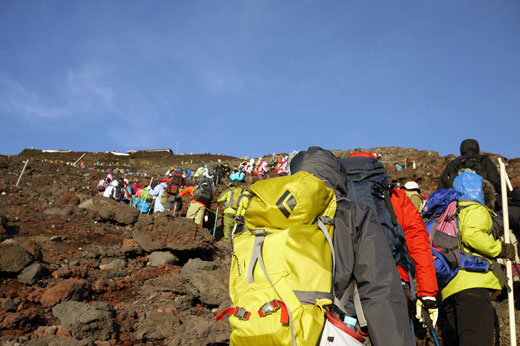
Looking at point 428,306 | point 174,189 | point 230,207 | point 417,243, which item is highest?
point 174,189

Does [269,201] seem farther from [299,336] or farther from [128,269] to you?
[128,269]

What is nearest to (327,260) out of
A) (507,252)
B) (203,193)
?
(507,252)

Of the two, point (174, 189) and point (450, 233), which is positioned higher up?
point (174, 189)

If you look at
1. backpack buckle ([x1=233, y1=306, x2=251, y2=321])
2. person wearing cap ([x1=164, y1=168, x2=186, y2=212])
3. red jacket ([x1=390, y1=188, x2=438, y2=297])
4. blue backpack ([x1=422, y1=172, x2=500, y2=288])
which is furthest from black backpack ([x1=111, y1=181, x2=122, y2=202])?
backpack buckle ([x1=233, y1=306, x2=251, y2=321])

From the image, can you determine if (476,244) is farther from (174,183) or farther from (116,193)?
(116,193)

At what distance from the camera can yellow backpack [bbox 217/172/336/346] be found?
1809 mm

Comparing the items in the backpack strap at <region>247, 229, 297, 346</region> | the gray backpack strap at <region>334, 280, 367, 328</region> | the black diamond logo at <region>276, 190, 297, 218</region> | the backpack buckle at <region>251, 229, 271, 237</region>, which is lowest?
the gray backpack strap at <region>334, 280, 367, 328</region>

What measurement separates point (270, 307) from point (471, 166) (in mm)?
4576

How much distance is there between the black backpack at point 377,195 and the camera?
2.72 m

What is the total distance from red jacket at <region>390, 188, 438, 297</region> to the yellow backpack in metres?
1.10

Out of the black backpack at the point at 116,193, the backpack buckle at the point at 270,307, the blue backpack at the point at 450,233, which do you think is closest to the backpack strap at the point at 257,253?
the backpack buckle at the point at 270,307

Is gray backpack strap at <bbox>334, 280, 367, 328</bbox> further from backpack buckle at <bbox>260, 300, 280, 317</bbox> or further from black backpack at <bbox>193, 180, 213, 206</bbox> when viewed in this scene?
black backpack at <bbox>193, 180, 213, 206</bbox>

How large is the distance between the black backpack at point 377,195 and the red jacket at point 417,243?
5.7 inches

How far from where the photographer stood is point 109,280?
6844mm
